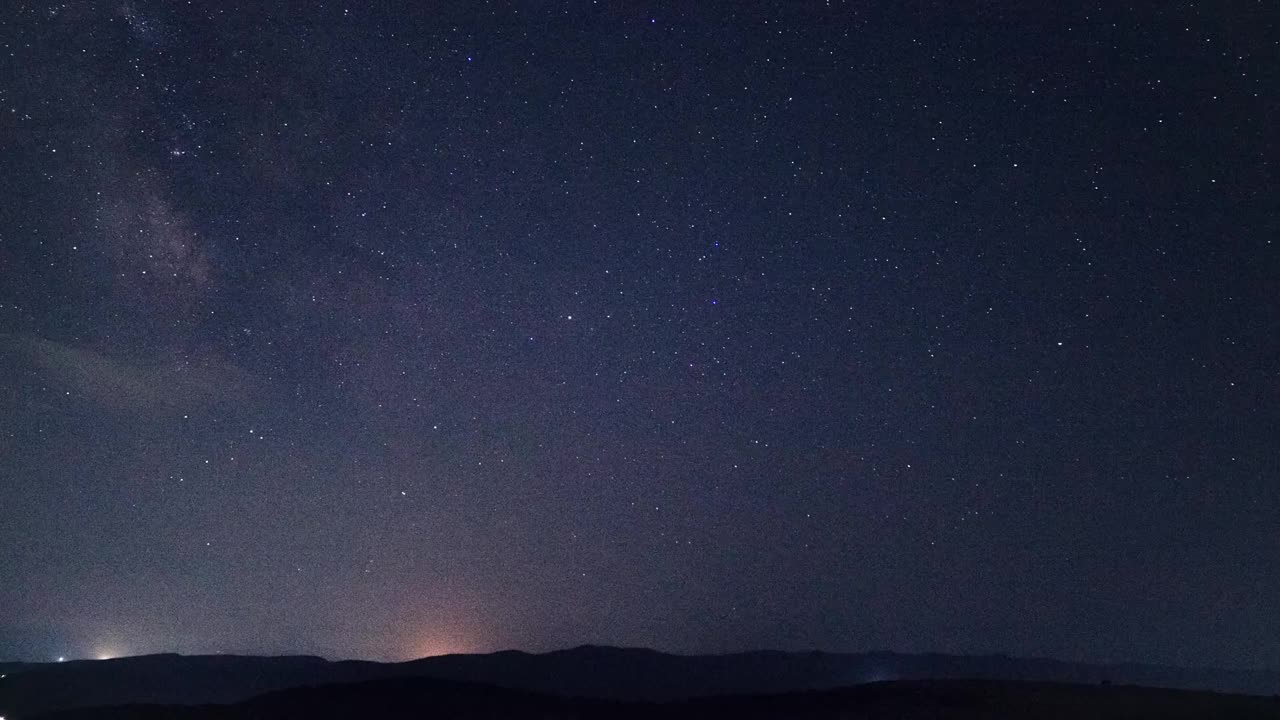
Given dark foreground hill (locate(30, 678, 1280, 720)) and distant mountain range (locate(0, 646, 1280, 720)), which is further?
distant mountain range (locate(0, 646, 1280, 720))

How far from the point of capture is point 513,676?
86.3 m

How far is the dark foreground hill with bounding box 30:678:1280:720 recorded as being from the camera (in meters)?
28.0

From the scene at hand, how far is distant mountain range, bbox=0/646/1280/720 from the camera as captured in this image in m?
59.9

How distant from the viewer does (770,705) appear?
35750mm

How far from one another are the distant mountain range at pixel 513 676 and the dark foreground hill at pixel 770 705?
57cm

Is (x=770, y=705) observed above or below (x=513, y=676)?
below

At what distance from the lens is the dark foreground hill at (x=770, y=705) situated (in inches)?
1103

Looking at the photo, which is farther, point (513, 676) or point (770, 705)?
point (513, 676)

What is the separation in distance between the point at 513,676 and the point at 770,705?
55.9 metres

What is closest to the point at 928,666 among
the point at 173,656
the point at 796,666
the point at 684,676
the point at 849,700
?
the point at 796,666

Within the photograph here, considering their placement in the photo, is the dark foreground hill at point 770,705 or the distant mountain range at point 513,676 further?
the distant mountain range at point 513,676

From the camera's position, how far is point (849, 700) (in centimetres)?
3409

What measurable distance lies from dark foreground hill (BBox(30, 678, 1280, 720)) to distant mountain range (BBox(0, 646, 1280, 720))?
57 cm

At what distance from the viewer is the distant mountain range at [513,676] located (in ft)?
196
